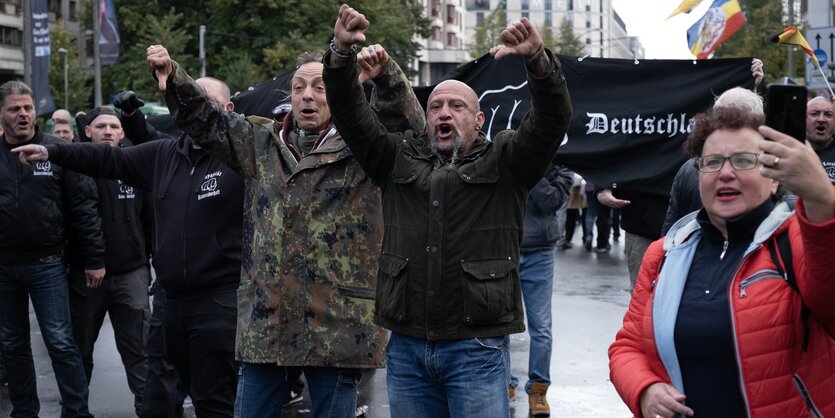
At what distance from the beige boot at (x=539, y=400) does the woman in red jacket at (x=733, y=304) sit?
4125mm

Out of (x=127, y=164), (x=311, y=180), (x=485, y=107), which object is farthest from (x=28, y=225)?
(x=485, y=107)

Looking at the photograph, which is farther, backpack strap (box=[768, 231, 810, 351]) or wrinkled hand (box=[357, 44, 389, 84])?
wrinkled hand (box=[357, 44, 389, 84])

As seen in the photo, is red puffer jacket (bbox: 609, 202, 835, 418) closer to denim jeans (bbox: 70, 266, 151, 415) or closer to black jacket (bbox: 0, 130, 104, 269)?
black jacket (bbox: 0, 130, 104, 269)

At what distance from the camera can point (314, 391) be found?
5078mm

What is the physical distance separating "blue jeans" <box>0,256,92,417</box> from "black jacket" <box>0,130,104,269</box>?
104 mm

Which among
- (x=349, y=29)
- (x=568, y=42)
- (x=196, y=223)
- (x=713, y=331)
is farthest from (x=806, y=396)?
(x=568, y=42)

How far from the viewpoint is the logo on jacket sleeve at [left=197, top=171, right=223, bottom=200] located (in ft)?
18.4

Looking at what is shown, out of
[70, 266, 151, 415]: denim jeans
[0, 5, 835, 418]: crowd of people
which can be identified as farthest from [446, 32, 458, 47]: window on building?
[0, 5, 835, 418]: crowd of people

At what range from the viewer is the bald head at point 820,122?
8.02 metres

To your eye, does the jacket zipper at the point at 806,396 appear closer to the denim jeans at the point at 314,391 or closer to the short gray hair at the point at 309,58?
the denim jeans at the point at 314,391

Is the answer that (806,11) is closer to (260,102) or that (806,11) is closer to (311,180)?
(260,102)

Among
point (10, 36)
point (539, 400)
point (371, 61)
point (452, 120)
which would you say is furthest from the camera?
point (10, 36)

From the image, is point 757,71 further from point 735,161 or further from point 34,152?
point 735,161

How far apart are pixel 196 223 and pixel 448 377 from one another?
174 cm
